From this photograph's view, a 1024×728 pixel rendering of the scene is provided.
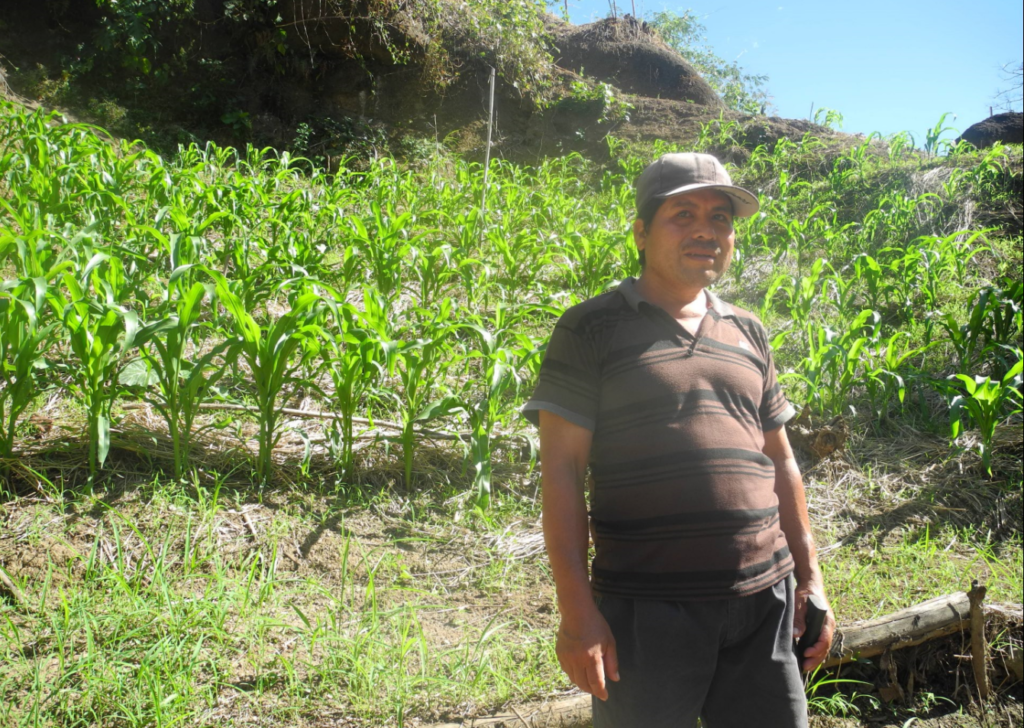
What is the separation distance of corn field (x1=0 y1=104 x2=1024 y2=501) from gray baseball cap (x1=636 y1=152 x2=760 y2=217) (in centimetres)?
123

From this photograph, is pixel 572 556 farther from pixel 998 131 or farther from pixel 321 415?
pixel 998 131

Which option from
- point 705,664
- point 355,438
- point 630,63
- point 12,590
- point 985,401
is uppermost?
point 630,63

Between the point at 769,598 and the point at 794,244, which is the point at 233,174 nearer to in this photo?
the point at 794,244

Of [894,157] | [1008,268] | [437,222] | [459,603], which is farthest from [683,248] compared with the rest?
[894,157]

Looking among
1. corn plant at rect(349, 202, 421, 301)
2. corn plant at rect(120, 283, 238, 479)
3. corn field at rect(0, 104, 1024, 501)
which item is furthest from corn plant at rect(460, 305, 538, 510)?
corn plant at rect(120, 283, 238, 479)

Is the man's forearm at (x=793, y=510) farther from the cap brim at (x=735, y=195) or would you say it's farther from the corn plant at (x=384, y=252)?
the corn plant at (x=384, y=252)

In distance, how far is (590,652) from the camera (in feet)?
3.89

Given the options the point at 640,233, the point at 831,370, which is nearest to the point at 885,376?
the point at 831,370

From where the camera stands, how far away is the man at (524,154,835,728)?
1230mm

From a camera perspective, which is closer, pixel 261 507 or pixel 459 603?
pixel 459 603

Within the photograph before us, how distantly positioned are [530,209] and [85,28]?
5.32m

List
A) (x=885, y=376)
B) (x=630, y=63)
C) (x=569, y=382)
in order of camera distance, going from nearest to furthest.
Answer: (x=569, y=382), (x=885, y=376), (x=630, y=63)

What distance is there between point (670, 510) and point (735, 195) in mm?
678

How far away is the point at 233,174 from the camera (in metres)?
4.60
